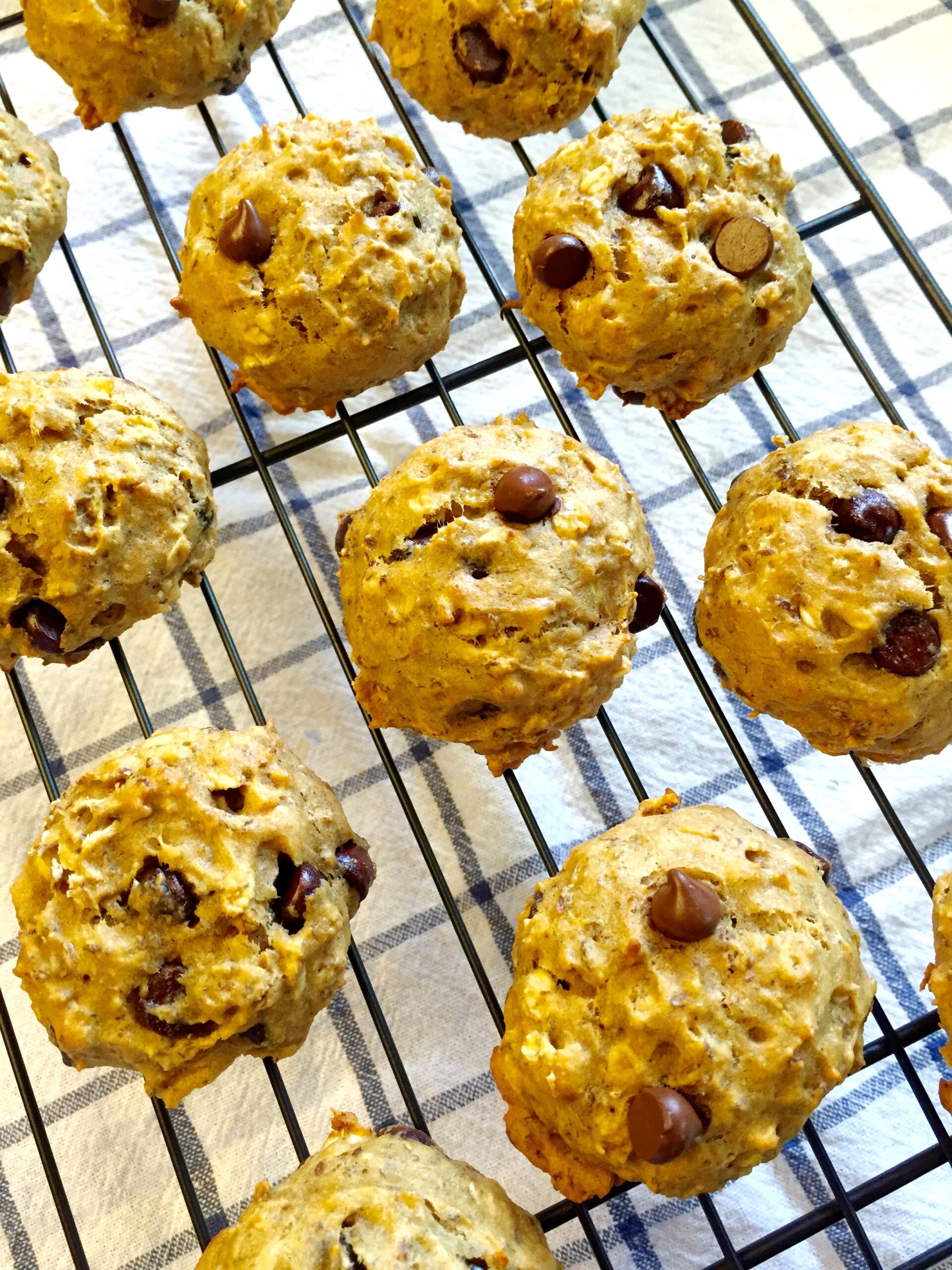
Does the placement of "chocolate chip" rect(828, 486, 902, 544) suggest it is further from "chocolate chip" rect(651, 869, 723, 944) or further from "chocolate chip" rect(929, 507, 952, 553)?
"chocolate chip" rect(651, 869, 723, 944)

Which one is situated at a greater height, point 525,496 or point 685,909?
point 525,496

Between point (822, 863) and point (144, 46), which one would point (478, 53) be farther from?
point (822, 863)

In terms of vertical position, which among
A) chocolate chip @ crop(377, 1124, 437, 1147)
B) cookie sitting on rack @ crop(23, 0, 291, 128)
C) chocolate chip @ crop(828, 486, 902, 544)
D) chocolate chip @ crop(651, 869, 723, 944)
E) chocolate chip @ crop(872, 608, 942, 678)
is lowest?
chocolate chip @ crop(377, 1124, 437, 1147)

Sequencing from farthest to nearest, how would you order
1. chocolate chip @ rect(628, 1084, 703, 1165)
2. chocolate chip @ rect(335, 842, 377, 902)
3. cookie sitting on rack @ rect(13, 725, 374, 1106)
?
chocolate chip @ rect(335, 842, 377, 902) < cookie sitting on rack @ rect(13, 725, 374, 1106) < chocolate chip @ rect(628, 1084, 703, 1165)

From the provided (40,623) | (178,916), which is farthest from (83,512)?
(178,916)

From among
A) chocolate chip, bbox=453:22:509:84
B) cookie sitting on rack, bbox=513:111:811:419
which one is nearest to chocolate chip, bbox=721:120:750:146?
cookie sitting on rack, bbox=513:111:811:419

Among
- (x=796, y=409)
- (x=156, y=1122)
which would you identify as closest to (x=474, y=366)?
(x=796, y=409)

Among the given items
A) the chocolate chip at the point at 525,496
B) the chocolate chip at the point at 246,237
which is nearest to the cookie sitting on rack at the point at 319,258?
the chocolate chip at the point at 246,237
